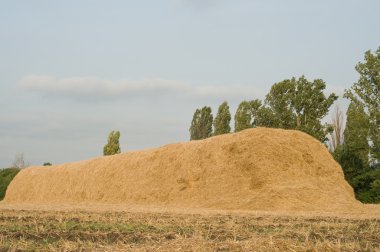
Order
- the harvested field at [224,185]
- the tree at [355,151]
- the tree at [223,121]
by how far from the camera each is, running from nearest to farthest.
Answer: the harvested field at [224,185]
the tree at [355,151]
the tree at [223,121]

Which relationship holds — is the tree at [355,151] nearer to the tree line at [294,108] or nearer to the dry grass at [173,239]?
the tree line at [294,108]

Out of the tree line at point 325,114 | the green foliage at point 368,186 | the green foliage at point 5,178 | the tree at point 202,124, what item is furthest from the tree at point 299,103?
the green foliage at point 5,178

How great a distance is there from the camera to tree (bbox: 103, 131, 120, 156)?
151 ft

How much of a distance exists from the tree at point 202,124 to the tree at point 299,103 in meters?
16.2

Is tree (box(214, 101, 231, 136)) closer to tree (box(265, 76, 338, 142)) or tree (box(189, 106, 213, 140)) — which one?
tree (box(189, 106, 213, 140))

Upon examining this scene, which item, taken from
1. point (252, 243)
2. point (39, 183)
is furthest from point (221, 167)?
point (39, 183)

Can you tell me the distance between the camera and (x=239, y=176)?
67.4 ft

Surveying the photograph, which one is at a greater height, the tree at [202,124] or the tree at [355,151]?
the tree at [202,124]

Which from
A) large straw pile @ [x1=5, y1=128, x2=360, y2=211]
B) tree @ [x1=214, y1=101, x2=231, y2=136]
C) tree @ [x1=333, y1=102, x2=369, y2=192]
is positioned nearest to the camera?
large straw pile @ [x1=5, y1=128, x2=360, y2=211]

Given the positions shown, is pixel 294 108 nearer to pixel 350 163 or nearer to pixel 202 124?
pixel 350 163

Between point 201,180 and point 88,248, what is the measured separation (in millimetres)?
16246

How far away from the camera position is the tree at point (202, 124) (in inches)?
2055

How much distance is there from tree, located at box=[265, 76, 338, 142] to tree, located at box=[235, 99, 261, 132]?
195cm

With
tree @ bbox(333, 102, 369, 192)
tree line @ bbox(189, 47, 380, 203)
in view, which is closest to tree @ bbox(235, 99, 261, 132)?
tree line @ bbox(189, 47, 380, 203)
